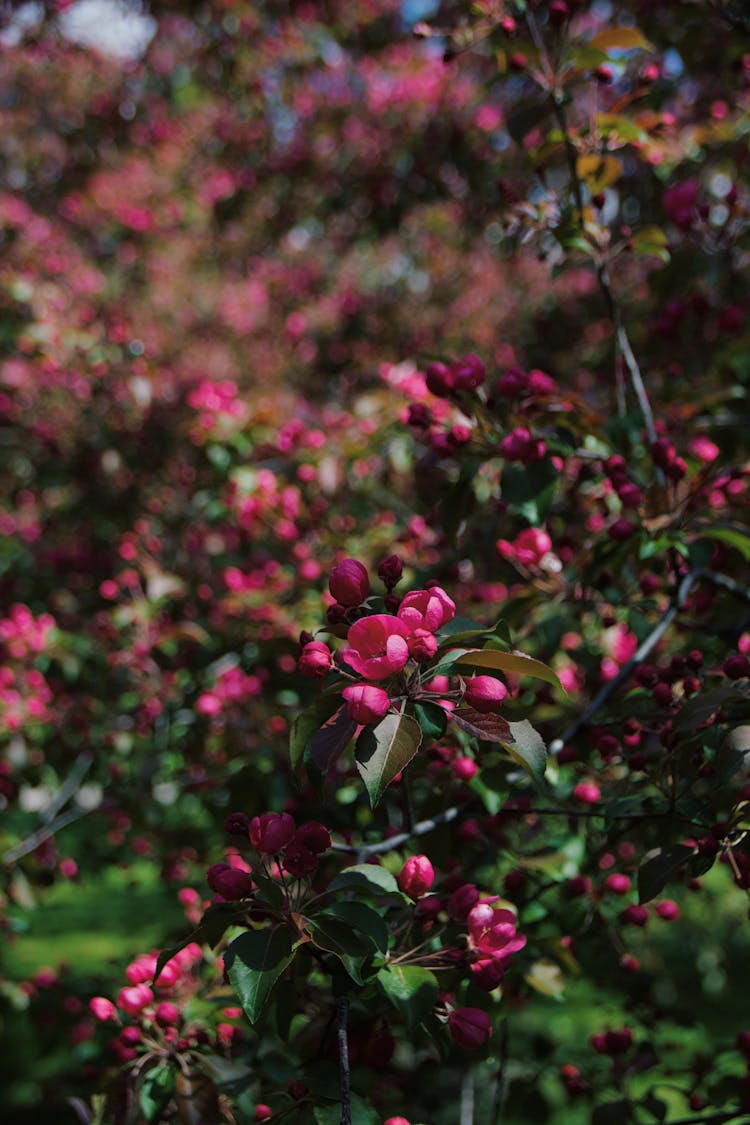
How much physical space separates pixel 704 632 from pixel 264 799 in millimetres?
995

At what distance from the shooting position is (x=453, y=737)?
1516 millimetres

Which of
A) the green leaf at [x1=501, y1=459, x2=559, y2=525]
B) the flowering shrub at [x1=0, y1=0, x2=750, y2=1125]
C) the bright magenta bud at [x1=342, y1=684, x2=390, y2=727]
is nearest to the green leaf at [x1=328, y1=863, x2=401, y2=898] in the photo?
the flowering shrub at [x1=0, y1=0, x2=750, y2=1125]

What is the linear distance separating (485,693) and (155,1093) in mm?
718

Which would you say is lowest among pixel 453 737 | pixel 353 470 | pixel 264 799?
pixel 353 470

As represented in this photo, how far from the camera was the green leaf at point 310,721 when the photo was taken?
1.15m

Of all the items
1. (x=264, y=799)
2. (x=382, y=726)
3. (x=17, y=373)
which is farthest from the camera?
(x=17, y=373)

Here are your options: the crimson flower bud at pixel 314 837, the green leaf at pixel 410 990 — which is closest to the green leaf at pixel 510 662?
the crimson flower bud at pixel 314 837

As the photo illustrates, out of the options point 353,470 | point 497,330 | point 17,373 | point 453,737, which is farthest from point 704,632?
point 497,330

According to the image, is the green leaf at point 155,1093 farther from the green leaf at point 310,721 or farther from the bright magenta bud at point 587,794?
the bright magenta bud at point 587,794

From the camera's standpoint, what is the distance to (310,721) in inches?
45.8

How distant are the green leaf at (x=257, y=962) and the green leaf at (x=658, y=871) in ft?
1.49

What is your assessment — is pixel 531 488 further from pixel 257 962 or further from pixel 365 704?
pixel 257 962

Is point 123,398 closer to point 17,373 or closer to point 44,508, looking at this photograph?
point 44,508

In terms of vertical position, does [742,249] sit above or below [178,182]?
above
